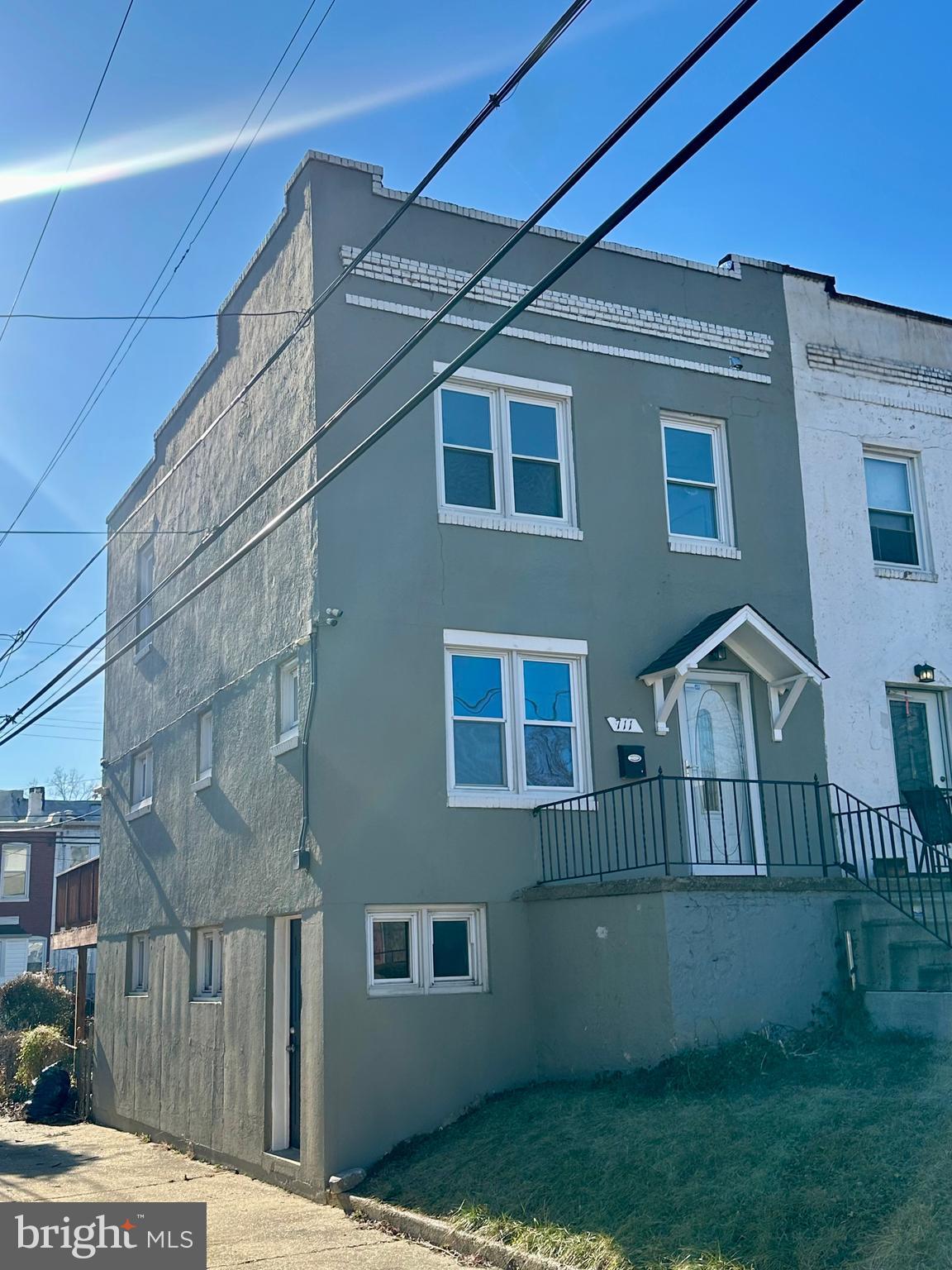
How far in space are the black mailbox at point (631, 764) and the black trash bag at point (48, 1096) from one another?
1238 centimetres

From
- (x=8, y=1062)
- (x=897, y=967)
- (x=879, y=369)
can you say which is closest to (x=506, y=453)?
(x=879, y=369)

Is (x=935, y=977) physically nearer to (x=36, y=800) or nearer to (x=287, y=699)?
(x=287, y=699)

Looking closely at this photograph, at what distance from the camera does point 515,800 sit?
43.1 feet

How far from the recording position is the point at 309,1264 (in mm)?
9172

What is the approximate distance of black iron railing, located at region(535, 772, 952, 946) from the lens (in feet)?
42.1

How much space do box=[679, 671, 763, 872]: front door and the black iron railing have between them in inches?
0.7

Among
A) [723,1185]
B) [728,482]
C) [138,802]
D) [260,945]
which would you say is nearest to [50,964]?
[138,802]

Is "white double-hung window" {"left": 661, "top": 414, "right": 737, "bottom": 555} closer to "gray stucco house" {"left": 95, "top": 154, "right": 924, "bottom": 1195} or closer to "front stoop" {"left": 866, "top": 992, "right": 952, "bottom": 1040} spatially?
"gray stucco house" {"left": 95, "top": 154, "right": 924, "bottom": 1195}

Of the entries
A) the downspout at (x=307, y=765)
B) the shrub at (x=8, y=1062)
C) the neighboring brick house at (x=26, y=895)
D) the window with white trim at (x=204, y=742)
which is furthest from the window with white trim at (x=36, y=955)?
the downspout at (x=307, y=765)

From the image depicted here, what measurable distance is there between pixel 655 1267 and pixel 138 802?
13790mm

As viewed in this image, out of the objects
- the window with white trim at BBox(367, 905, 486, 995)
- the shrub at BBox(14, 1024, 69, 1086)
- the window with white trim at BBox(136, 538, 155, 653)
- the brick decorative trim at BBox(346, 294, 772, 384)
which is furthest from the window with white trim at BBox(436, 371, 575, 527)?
the shrub at BBox(14, 1024, 69, 1086)

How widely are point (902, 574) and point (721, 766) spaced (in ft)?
12.3

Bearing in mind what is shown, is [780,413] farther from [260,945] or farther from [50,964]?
[50,964]

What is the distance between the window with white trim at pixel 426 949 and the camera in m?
12.3
